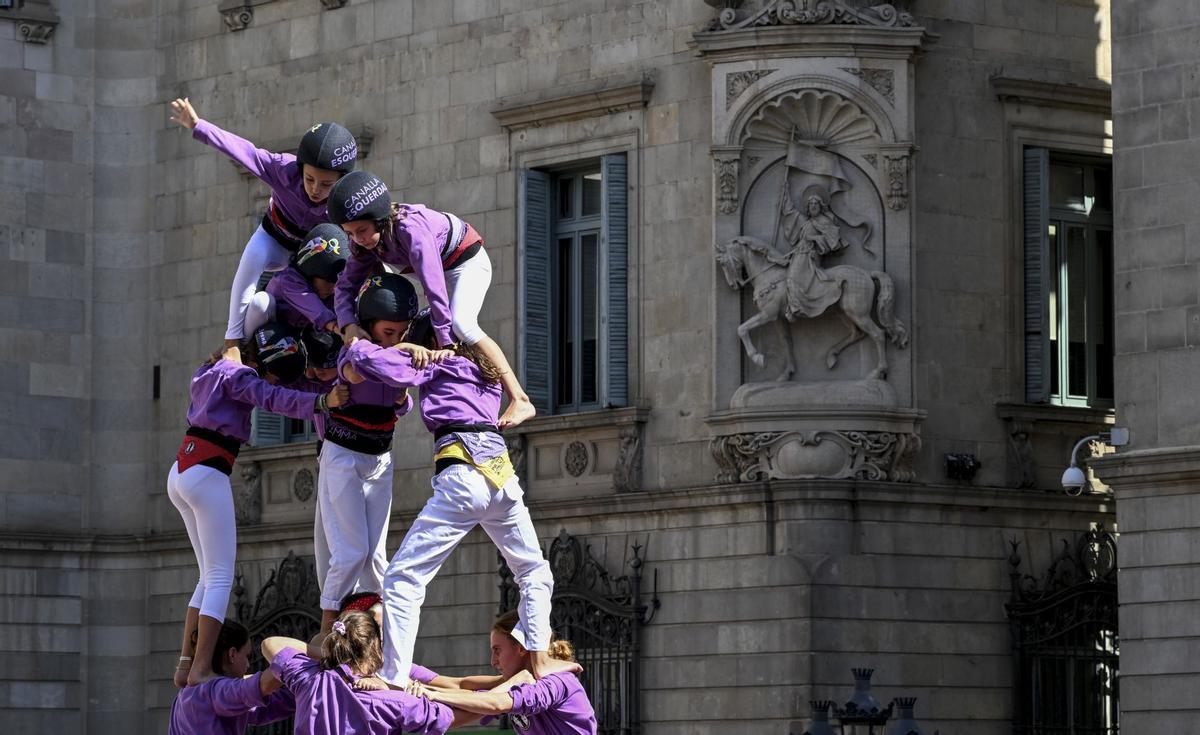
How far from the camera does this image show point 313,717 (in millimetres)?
14438

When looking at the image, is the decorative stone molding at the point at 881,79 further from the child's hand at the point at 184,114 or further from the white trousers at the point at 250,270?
the child's hand at the point at 184,114

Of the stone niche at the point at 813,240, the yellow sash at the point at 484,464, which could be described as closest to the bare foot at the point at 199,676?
the yellow sash at the point at 484,464

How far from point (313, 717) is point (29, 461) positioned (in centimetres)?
2052

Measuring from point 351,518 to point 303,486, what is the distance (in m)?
16.8

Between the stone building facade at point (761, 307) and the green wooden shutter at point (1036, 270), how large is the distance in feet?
0.11

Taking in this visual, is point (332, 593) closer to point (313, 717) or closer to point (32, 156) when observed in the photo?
point (313, 717)

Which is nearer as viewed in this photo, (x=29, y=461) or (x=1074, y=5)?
(x=1074, y=5)

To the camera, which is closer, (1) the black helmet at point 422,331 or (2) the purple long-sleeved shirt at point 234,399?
(1) the black helmet at point 422,331

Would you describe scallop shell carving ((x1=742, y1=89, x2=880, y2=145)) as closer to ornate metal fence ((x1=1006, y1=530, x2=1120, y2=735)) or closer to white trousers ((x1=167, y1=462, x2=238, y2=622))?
ornate metal fence ((x1=1006, y1=530, x2=1120, y2=735))

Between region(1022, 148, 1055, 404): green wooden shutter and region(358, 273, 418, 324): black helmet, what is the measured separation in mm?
14442

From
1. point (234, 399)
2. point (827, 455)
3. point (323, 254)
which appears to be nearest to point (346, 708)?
point (234, 399)

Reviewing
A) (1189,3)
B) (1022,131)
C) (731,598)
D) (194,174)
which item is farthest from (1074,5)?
(194,174)

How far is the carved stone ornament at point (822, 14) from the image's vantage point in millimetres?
28094

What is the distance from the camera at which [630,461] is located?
2903cm
